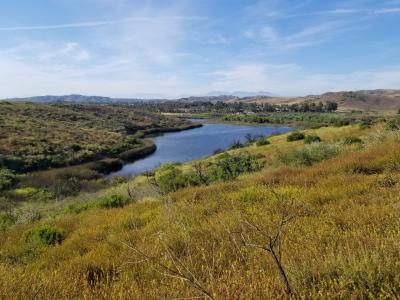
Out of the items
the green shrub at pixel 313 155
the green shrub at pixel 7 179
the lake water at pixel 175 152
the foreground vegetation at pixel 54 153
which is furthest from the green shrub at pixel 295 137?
the green shrub at pixel 7 179

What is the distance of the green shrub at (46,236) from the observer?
25.0ft

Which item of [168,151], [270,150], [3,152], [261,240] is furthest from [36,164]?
[261,240]

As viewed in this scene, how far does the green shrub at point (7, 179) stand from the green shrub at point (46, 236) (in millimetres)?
30859

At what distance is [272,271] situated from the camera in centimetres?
392

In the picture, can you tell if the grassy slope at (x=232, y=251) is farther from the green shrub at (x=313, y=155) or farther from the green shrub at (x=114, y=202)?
the green shrub at (x=313, y=155)

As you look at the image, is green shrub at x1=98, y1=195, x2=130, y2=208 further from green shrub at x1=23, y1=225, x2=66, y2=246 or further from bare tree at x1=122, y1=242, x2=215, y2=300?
bare tree at x1=122, y1=242, x2=215, y2=300

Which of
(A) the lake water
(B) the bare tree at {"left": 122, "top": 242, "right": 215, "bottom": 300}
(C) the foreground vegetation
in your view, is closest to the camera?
(B) the bare tree at {"left": 122, "top": 242, "right": 215, "bottom": 300}

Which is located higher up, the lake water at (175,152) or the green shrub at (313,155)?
the green shrub at (313,155)

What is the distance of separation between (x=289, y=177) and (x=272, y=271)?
6703 millimetres

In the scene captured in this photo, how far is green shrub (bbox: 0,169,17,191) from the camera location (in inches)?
1427

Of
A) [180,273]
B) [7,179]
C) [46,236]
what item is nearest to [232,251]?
[180,273]

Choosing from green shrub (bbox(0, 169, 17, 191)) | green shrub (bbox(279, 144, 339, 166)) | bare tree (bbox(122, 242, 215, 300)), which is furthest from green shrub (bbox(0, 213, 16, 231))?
green shrub (bbox(0, 169, 17, 191))

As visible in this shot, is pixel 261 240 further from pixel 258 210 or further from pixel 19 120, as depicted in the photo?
pixel 19 120

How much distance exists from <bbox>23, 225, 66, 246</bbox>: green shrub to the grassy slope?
229 millimetres
